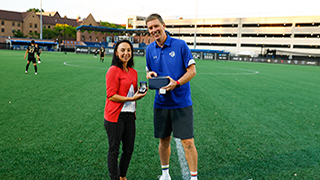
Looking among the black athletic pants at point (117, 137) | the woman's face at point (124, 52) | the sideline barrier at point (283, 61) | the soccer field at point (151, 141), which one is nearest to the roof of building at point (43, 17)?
the sideline barrier at point (283, 61)

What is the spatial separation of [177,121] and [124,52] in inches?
44.2

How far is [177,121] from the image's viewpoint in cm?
309

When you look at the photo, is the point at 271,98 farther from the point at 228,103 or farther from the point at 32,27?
the point at 32,27

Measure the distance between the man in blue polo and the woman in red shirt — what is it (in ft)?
1.09

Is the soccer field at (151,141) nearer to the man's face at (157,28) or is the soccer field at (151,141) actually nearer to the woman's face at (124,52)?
the woman's face at (124,52)

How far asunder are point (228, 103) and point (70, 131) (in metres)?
5.43

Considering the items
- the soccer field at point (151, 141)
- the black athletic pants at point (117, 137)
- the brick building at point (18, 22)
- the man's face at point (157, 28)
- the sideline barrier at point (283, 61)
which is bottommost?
the soccer field at point (151, 141)

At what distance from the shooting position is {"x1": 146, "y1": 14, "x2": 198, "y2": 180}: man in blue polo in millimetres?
2961

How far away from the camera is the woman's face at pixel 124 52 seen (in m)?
2.88

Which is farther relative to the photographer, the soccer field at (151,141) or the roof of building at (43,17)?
the roof of building at (43,17)

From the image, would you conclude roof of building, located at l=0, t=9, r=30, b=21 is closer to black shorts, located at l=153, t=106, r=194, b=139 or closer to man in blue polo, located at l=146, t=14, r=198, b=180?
man in blue polo, located at l=146, t=14, r=198, b=180

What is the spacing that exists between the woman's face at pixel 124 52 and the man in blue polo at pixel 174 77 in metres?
0.36

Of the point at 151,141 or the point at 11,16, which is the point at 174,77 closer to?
the point at 151,141

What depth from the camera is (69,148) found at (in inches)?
164
